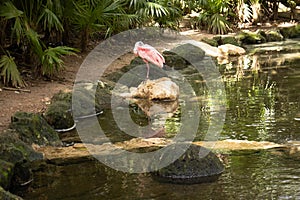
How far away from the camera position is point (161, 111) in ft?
24.4

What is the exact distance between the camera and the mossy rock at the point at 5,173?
4.17 m

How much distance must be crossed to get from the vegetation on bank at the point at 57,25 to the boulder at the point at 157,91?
1.25 metres

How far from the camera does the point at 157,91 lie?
809 centimetres

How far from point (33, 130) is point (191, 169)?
1.98 metres

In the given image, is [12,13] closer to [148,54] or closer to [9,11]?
[9,11]

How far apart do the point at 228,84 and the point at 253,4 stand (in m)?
11.8

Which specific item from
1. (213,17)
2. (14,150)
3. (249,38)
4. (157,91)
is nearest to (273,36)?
(249,38)

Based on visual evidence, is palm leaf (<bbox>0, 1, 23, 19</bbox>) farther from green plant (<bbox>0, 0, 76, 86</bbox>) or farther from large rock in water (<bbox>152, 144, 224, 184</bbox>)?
large rock in water (<bbox>152, 144, 224, 184</bbox>)

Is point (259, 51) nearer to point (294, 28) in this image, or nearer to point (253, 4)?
point (294, 28)

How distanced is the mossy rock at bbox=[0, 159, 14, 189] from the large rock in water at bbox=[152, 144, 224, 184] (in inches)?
48.4

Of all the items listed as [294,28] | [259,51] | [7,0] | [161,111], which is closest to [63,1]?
[7,0]

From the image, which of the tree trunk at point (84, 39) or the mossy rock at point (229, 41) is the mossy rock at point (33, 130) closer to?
the tree trunk at point (84, 39)

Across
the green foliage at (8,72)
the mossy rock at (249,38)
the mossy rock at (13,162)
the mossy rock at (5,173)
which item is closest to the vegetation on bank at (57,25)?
the green foliage at (8,72)

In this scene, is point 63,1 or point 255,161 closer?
point 255,161
